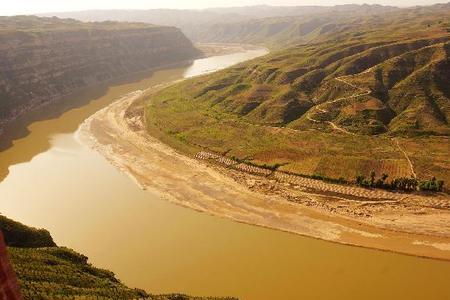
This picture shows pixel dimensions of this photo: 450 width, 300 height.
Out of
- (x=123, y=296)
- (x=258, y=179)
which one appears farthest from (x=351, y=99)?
(x=123, y=296)

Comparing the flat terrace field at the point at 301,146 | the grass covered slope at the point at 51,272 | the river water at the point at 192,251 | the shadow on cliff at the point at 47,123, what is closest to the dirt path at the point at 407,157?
the flat terrace field at the point at 301,146

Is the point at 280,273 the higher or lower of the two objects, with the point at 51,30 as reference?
lower

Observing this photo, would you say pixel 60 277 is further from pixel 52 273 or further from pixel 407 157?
pixel 407 157

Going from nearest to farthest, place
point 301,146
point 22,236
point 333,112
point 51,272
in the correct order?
point 51,272 < point 22,236 < point 301,146 < point 333,112

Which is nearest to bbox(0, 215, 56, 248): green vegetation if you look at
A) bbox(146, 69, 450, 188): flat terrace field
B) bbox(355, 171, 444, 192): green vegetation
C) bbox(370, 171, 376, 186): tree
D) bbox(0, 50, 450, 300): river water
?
bbox(0, 50, 450, 300): river water

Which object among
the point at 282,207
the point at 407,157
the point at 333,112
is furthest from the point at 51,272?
A: the point at 333,112

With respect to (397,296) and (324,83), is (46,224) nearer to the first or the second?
(397,296)
